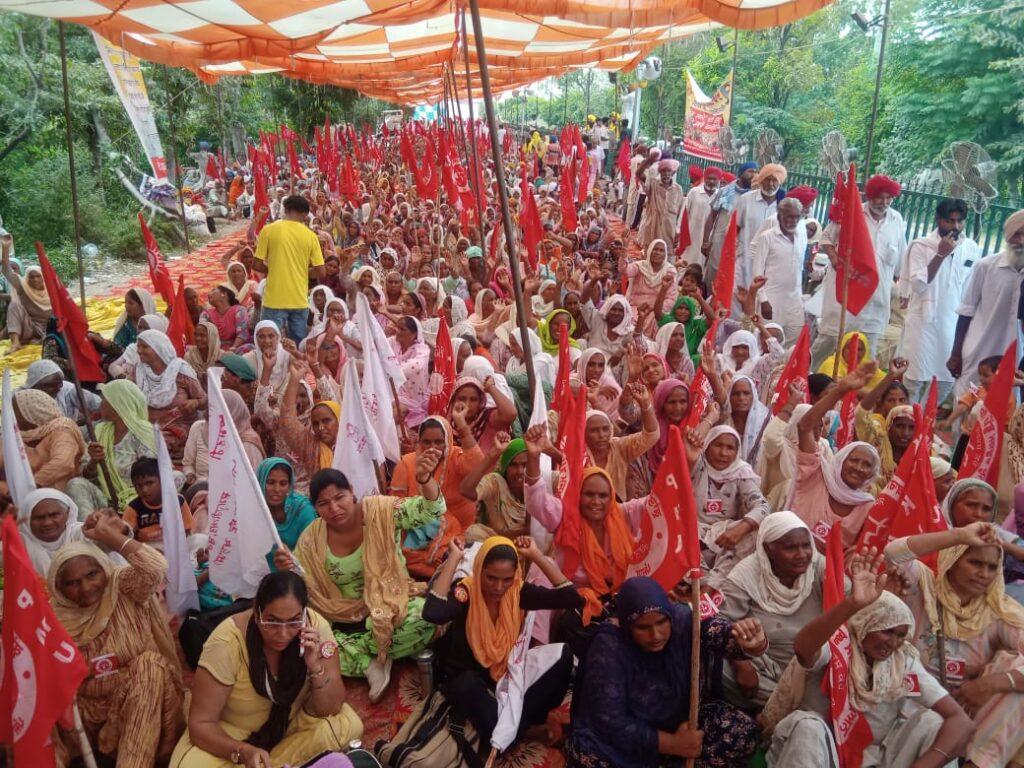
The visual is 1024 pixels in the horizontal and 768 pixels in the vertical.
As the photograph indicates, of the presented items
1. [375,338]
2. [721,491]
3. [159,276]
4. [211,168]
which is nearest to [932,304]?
[721,491]

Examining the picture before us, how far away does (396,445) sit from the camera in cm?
428

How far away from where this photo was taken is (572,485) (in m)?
3.31

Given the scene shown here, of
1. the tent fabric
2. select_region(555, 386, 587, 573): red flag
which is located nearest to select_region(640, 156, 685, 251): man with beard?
the tent fabric

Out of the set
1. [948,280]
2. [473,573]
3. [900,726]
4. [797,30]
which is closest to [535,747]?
[473,573]

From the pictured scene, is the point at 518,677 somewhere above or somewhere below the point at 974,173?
below

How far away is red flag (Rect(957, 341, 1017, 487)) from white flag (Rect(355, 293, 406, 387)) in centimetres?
316

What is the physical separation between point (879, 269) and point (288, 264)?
4641 mm

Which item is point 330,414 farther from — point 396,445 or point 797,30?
point 797,30

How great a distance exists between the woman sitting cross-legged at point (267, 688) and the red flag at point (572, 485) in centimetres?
116

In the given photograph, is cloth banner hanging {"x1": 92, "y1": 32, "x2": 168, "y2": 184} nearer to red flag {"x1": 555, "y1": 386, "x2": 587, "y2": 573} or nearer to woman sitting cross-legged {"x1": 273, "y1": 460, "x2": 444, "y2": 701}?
woman sitting cross-legged {"x1": 273, "y1": 460, "x2": 444, "y2": 701}

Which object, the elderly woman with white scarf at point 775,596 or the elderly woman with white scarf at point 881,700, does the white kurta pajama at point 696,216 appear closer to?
the elderly woman with white scarf at point 775,596

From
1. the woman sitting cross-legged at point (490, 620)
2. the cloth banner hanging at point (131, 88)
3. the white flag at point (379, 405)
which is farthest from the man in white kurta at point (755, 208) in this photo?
the cloth banner hanging at point (131, 88)

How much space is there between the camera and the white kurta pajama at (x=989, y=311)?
15.6 ft

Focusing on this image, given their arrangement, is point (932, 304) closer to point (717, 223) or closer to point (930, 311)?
point (930, 311)
